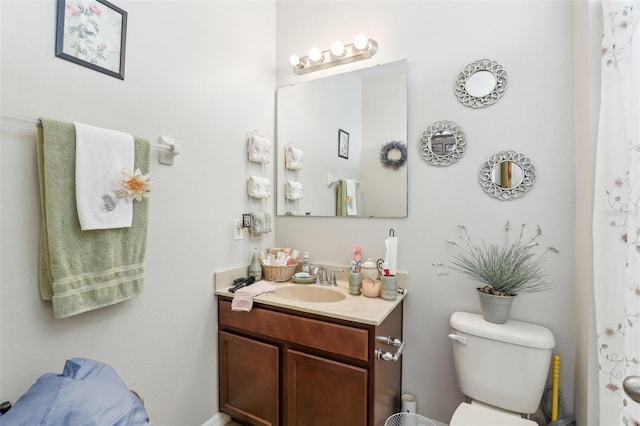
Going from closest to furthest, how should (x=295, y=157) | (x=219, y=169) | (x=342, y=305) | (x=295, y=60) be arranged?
(x=342, y=305), (x=219, y=169), (x=295, y=60), (x=295, y=157)

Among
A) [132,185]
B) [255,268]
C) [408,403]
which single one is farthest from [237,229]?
[408,403]

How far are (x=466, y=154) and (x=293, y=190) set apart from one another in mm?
1104

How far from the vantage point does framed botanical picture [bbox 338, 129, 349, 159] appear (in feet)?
6.09

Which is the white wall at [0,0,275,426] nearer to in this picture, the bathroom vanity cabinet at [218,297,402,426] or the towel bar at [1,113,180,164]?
the towel bar at [1,113,180,164]

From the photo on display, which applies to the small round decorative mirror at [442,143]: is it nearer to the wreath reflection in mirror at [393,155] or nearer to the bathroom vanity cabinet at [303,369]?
the wreath reflection in mirror at [393,155]

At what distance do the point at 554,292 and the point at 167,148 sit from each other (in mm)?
1932

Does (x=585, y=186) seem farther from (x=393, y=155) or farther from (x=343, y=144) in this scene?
(x=343, y=144)

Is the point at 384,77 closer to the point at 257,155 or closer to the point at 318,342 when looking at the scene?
the point at 257,155

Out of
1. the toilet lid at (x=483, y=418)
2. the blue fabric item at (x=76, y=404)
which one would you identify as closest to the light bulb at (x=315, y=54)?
the blue fabric item at (x=76, y=404)

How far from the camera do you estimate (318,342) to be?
135cm

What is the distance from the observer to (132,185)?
3.67 feet

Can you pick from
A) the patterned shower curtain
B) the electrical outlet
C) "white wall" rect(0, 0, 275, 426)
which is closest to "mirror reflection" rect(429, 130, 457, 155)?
the patterned shower curtain

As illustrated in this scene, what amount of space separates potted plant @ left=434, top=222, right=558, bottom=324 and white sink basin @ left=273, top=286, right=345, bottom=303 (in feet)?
2.43

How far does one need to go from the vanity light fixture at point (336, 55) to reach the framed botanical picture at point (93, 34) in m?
1.03
